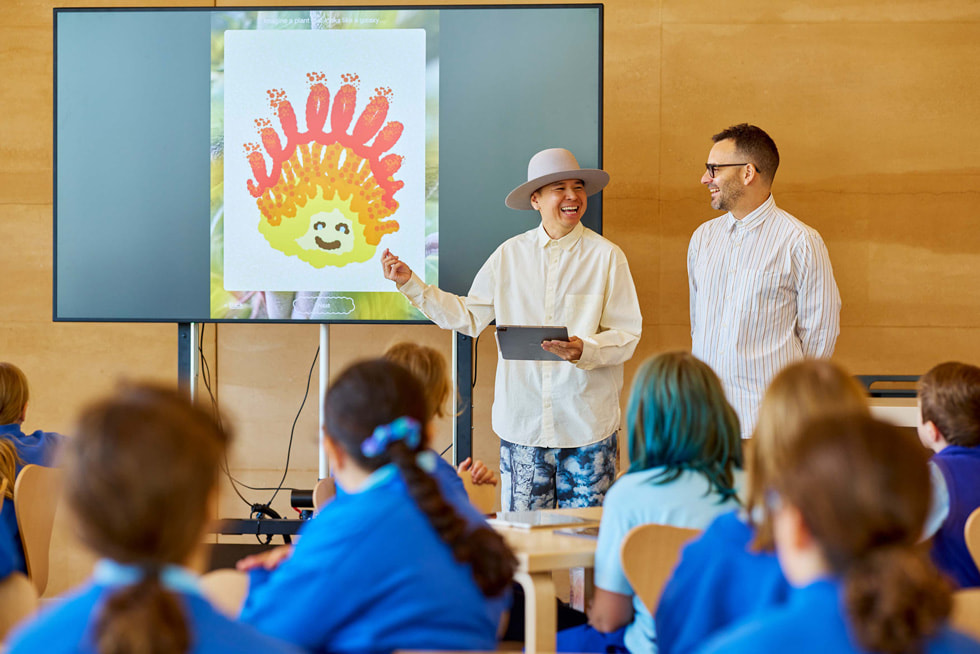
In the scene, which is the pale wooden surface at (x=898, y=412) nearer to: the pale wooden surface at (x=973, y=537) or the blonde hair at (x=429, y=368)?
the pale wooden surface at (x=973, y=537)

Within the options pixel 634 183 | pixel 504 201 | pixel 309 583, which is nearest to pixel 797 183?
pixel 634 183

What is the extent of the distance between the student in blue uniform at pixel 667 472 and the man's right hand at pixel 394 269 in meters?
1.73

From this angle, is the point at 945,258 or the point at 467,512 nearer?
the point at 467,512

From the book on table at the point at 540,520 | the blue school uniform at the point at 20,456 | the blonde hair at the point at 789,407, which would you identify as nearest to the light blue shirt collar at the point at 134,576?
the blonde hair at the point at 789,407

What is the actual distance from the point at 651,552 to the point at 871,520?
2.90 ft

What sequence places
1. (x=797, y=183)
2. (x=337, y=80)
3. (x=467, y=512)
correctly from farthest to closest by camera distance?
1. (x=797, y=183)
2. (x=337, y=80)
3. (x=467, y=512)

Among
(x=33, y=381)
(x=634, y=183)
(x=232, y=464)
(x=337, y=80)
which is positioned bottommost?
(x=232, y=464)

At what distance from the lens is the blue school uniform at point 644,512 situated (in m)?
1.87

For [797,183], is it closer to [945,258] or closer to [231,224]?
[945,258]

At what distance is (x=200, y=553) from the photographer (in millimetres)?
1053

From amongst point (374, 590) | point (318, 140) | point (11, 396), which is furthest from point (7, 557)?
point (318, 140)

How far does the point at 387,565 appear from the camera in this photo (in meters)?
1.34

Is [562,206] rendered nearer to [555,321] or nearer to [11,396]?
[555,321]

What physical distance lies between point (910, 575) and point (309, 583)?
86 centimetres
